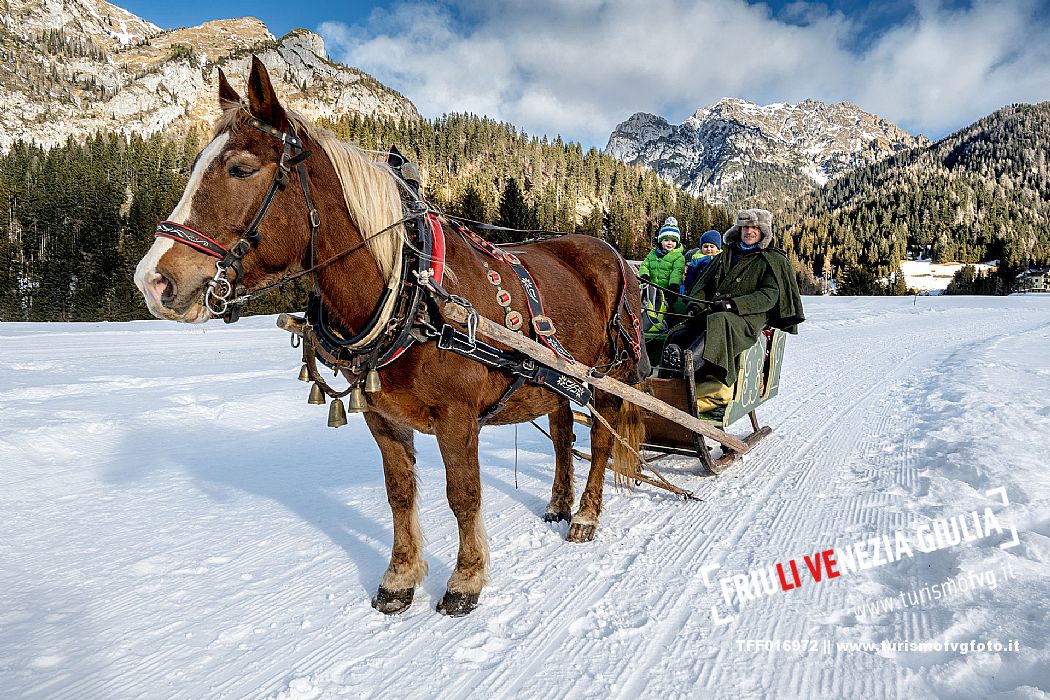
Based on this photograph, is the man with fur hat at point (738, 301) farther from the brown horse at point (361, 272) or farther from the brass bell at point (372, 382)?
the brass bell at point (372, 382)

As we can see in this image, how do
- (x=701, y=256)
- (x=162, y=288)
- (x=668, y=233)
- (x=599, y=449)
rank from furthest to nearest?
(x=701, y=256), (x=668, y=233), (x=599, y=449), (x=162, y=288)

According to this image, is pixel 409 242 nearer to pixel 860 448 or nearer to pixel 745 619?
pixel 745 619

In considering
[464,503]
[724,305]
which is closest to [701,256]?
[724,305]

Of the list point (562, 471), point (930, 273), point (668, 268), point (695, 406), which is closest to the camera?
point (562, 471)

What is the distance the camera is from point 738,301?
189 inches

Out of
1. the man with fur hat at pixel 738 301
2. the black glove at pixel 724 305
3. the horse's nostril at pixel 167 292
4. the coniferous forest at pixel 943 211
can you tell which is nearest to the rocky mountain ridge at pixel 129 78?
the coniferous forest at pixel 943 211

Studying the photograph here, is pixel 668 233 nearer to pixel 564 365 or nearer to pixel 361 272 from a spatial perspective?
pixel 564 365

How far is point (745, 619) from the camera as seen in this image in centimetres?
269

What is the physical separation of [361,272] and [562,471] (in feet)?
→ 7.67

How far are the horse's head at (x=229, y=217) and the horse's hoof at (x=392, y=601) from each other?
1.66m

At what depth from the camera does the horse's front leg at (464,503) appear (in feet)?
9.02

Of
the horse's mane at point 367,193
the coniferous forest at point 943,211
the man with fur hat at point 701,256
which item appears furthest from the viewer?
the coniferous forest at point 943,211

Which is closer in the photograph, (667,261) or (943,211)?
(667,261)

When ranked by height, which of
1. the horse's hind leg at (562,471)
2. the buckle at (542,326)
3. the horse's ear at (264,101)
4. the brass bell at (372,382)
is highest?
the horse's ear at (264,101)
